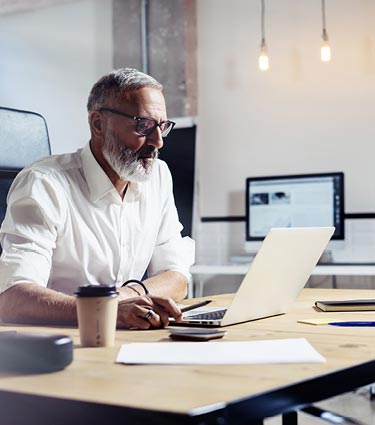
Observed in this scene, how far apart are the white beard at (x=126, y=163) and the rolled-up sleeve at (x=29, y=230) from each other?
0.21 meters

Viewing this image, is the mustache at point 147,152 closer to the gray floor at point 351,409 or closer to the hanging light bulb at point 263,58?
the gray floor at point 351,409

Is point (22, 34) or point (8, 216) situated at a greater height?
point (22, 34)

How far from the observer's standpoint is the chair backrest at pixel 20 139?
1.99 meters

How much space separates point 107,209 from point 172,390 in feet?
3.89

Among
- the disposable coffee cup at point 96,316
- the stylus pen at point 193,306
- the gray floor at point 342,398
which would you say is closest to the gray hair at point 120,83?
the stylus pen at point 193,306

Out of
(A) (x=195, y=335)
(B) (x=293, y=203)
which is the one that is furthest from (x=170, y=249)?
(B) (x=293, y=203)

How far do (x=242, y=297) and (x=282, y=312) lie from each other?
0.25 m

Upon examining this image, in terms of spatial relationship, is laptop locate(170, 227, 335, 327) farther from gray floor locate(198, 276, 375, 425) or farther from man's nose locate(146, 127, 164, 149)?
gray floor locate(198, 276, 375, 425)

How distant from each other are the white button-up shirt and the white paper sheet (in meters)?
0.58

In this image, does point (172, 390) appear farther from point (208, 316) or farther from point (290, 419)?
point (290, 419)

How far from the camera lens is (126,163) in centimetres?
192

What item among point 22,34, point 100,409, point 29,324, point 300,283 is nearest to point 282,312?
point 300,283

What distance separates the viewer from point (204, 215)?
4.82 m

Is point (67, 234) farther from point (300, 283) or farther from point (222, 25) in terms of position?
point (222, 25)
